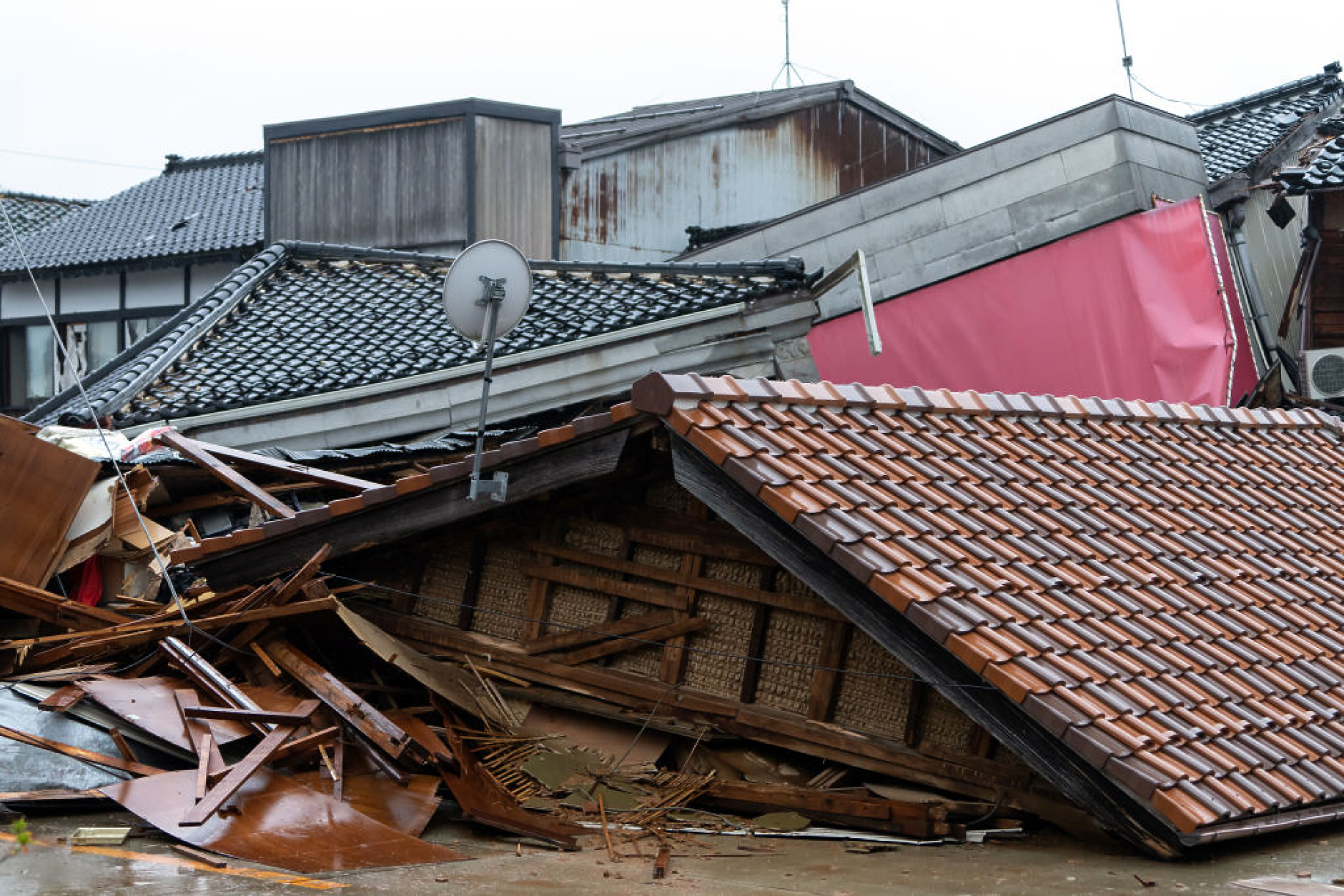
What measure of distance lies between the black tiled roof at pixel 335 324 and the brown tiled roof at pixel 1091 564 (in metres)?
7.01

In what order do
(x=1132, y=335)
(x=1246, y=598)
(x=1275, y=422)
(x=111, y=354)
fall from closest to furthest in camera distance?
1. (x=1246, y=598)
2. (x=1275, y=422)
3. (x=1132, y=335)
4. (x=111, y=354)

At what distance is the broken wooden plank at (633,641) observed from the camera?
8.73 meters

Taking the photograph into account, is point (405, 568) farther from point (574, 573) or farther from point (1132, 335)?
point (1132, 335)

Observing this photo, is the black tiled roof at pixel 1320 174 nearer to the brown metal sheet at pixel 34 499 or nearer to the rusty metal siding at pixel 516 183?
the rusty metal siding at pixel 516 183

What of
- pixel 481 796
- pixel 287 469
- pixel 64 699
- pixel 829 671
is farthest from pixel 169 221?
pixel 829 671

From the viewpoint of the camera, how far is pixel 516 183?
879 inches

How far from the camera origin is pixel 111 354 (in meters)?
26.4

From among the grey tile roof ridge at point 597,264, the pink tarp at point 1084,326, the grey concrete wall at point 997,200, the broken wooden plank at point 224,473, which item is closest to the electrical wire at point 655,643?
the broken wooden plank at point 224,473

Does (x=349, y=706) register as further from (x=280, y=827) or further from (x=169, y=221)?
(x=169, y=221)

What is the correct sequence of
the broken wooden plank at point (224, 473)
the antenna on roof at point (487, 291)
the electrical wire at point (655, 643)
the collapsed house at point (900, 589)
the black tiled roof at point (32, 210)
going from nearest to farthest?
the collapsed house at point (900, 589)
the electrical wire at point (655, 643)
the antenna on roof at point (487, 291)
the broken wooden plank at point (224, 473)
the black tiled roof at point (32, 210)

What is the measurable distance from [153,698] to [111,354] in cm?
1988

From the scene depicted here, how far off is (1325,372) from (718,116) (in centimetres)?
1180

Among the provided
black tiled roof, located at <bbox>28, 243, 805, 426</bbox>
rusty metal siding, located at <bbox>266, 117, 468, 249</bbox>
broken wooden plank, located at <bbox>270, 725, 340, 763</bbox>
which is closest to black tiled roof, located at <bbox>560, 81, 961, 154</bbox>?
rusty metal siding, located at <bbox>266, 117, 468, 249</bbox>

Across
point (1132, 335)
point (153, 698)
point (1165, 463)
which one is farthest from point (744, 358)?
point (153, 698)
